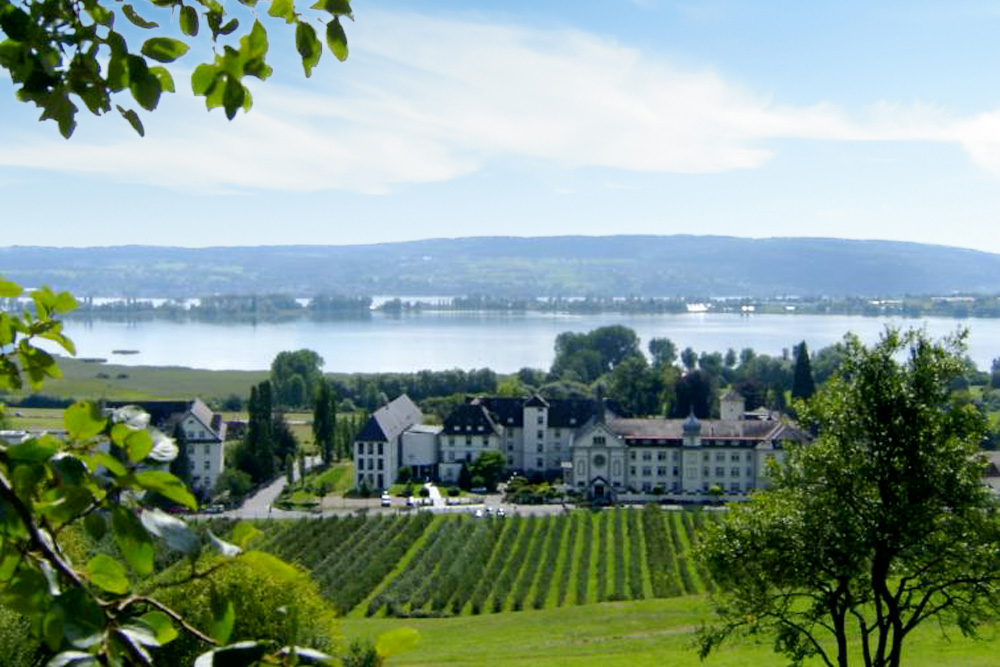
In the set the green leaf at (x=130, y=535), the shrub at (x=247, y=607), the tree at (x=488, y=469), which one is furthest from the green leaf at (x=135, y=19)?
the tree at (x=488, y=469)

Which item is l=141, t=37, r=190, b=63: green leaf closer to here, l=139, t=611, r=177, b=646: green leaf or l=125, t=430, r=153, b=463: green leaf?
l=125, t=430, r=153, b=463: green leaf

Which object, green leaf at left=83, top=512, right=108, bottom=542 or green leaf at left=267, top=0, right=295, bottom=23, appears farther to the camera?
green leaf at left=267, top=0, right=295, bottom=23

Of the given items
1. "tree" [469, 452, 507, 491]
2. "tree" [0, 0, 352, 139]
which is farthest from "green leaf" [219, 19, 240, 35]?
"tree" [469, 452, 507, 491]

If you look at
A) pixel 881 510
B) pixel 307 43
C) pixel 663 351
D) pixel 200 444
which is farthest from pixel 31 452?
pixel 663 351

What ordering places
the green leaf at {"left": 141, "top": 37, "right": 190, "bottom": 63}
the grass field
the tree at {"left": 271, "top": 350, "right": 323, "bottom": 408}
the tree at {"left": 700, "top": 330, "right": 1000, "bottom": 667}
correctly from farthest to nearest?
the grass field < the tree at {"left": 271, "top": 350, "right": 323, "bottom": 408} < the tree at {"left": 700, "top": 330, "right": 1000, "bottom": 667} < the green leaf at {"left": 141, "top": 37, "right": 190, "bottom": 63}

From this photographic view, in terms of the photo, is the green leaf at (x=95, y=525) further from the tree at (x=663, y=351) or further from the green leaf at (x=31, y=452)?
the tree at (x=663, y=351)

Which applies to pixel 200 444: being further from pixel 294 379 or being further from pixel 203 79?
pixel 203 79

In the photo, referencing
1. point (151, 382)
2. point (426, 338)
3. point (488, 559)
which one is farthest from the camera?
point (426, 338)
